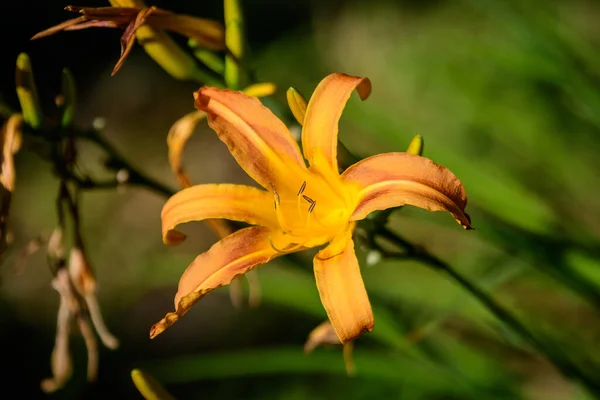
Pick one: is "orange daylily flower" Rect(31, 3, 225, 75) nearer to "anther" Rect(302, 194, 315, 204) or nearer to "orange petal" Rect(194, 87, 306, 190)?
"orange petal" Rect(194, 87, 306, 190)

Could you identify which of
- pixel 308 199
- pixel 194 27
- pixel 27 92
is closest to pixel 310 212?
pixel 308 199

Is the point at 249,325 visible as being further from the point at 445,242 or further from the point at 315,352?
the point at 315,352

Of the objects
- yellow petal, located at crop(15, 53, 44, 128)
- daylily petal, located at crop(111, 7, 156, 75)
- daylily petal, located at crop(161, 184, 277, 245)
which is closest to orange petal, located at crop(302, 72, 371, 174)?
daylily petal, located at crop(161, 184, 277, 245)

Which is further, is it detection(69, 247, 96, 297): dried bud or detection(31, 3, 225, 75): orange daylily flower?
detection(69, 247, 96, 297): dried bud

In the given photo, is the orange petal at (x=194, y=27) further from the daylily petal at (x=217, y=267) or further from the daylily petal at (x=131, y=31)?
the daylily petal at (x=217, y=267)

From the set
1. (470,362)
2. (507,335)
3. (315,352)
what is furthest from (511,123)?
(507,335)

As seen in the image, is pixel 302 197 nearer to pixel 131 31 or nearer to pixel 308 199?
pixel 308 199
